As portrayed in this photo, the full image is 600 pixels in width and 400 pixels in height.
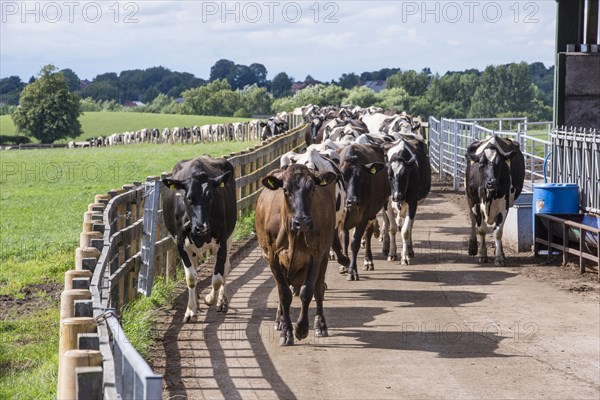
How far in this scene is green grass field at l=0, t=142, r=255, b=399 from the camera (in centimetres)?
1053

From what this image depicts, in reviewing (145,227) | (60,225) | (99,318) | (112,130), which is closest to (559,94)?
(145,227)

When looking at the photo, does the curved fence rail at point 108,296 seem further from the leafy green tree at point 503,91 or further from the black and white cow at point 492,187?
the leafy green tree at point 503,91

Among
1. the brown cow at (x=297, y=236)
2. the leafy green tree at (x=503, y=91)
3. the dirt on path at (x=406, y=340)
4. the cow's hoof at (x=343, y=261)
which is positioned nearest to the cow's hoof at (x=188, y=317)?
the dirt on path at (x=406, y=340)

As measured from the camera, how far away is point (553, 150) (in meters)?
18.0

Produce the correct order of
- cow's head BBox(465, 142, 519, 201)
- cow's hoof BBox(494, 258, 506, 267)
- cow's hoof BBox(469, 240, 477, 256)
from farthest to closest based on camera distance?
cow's hoof BBox(469, 240, 477, 256), cow's head BBox(465, 142, 519, 201), cow's hoof BBox(494, 258, 506, 267)

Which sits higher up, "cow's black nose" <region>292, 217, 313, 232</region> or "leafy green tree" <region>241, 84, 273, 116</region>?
"leafy green tree" <region>241, 84, 273, 116</region>

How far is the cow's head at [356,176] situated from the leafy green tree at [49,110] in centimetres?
10023

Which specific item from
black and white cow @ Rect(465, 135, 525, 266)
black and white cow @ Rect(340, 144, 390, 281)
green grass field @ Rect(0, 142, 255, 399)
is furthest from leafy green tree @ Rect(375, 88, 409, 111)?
black and white cow @ Rect(340, 144, 390, 281)

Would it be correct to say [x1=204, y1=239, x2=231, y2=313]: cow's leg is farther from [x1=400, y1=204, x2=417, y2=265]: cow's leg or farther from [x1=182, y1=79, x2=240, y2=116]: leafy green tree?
[x1=182, y1=79, x2=240, y2=116]: leafy green tree

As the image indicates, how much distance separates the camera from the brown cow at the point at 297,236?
987 centimetres

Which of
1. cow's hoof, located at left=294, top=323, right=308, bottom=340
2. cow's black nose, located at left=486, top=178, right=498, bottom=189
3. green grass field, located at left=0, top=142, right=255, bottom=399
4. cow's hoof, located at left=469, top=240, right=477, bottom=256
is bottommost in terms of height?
green grass field, located at left=0, top=142, right=255, bottom=399

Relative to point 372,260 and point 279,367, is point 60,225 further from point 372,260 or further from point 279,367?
point 279,367

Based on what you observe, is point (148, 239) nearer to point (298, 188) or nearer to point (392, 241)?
point (298, 188)

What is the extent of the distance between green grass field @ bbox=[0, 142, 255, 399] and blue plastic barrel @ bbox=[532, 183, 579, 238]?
747 centimetres
